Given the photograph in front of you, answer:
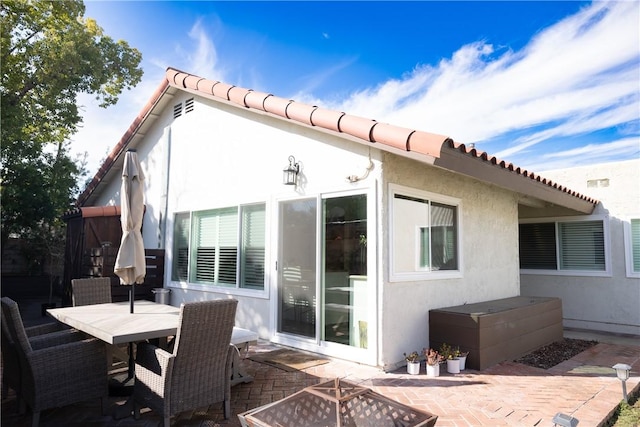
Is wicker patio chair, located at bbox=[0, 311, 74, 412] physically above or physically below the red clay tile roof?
below

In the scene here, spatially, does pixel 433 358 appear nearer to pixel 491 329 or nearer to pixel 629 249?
pixel 491 329

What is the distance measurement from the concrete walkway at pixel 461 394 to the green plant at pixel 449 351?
23cm

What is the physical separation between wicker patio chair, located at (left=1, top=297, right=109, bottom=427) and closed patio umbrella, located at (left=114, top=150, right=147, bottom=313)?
1.29 meters

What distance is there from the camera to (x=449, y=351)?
19.5 feet

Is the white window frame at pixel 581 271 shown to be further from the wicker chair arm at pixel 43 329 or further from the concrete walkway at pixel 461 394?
the wicker chair arm at pixel 43 329

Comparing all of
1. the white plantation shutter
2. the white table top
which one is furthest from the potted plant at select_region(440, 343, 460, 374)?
the white plantation shutter

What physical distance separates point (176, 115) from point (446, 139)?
8.00 m

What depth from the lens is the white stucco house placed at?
19.5 feet

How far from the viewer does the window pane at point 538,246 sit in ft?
34.5

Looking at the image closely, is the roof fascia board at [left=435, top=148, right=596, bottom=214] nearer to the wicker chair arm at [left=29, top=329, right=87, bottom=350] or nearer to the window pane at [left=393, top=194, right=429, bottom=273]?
the window pane at [left=393, top=194, right=429, bottom=273]

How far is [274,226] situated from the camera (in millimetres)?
7375

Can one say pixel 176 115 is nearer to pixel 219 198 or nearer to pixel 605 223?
pixel 219 198

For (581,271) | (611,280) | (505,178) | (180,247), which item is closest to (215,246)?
(180,247)

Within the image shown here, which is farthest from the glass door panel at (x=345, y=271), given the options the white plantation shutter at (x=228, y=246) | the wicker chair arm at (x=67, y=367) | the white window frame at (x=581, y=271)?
the white window frame at (x=581, y=271)
